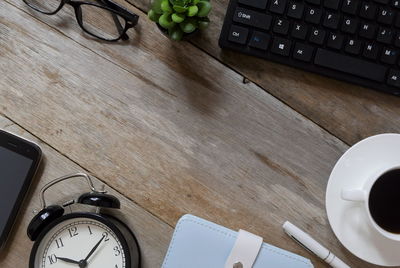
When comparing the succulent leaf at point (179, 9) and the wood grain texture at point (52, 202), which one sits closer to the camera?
the succulent leaf at point (179, 9)

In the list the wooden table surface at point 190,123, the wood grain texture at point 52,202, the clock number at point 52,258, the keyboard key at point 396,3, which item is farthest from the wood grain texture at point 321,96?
the clock number at point 52,258

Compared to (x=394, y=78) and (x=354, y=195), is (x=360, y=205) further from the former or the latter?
(x=394, y=78)

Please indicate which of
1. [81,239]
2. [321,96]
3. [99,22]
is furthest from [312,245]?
[99,22]

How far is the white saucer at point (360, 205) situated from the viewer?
2.35ft

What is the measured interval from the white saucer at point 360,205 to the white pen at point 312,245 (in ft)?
0.08

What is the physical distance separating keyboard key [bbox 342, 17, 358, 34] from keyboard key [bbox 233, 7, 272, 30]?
3.7 inches

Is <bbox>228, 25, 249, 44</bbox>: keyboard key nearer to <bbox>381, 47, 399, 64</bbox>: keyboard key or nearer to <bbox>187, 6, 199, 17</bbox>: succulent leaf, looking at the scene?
<bbox>187, 6, 199, 17</bbox>: succulent leaf

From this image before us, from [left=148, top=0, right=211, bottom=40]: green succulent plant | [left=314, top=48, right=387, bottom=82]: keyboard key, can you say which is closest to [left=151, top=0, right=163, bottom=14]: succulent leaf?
[left=148, top=0, right=211, bottom=40]: green succulent plant

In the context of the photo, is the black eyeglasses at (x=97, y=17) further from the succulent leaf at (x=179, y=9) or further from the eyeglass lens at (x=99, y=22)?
the succulent leaf at (x=179, y=9)

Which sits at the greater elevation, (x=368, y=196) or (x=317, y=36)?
(x=317, y=36)

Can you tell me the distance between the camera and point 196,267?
718 mm

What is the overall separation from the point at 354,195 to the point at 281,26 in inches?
9.0

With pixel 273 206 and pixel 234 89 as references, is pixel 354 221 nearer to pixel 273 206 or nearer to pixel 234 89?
pixel 273 206

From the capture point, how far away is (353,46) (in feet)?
2.30
